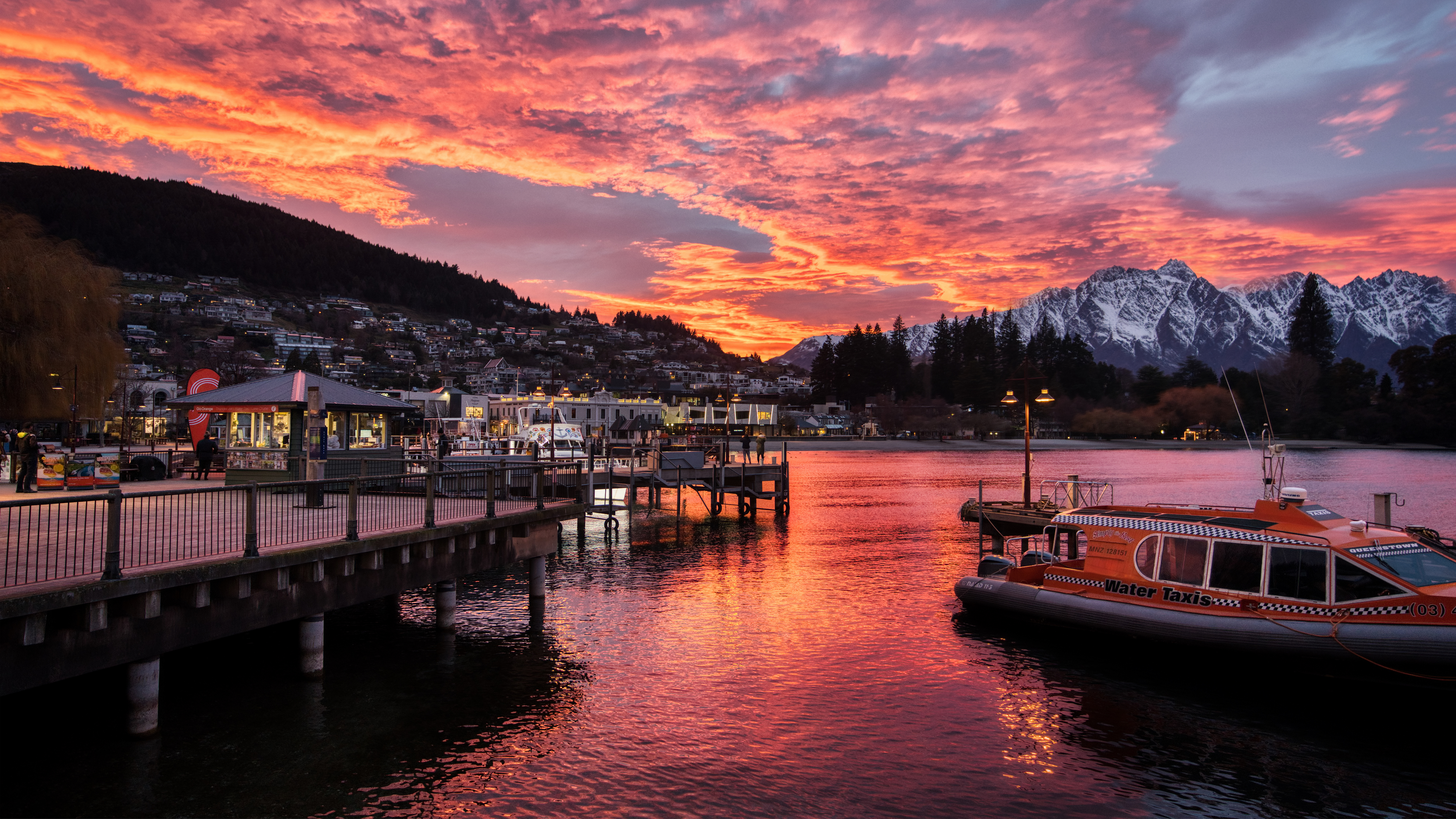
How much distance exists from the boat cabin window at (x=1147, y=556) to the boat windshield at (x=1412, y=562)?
3622mm

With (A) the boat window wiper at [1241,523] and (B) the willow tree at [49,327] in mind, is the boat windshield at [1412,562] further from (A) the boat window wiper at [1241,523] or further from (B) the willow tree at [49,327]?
(B) the willow tree at [49,327]

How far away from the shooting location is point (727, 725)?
1440 centimetres

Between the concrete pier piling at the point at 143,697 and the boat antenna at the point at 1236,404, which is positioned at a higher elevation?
the boat antenna at the point at 1236,404

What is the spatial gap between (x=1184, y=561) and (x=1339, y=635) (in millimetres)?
3164

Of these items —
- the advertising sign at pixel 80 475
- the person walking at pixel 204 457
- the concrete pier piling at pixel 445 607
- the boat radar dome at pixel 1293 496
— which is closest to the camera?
the boat radar dome at pixel 1293 496

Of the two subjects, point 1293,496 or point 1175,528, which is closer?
point 1293,496

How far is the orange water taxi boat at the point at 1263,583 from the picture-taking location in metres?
14.5

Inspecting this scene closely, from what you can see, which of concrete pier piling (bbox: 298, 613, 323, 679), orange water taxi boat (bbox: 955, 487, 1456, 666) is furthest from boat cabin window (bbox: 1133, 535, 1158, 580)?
concrete pier piling (bbox: 298, 613, 323, 679)

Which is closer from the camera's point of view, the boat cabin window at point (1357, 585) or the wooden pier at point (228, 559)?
the wooden pier at point (228, 559)

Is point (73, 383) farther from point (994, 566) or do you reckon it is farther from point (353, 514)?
point (994, 566)

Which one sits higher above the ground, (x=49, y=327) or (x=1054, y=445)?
(x=49, y=327)

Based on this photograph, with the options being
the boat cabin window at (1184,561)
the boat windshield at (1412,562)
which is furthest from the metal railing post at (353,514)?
the boat windshield at (1412,562)

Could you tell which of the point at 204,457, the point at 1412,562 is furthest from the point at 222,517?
the point at 1412,562

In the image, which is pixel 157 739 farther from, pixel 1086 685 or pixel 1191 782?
pixel 1086 685
